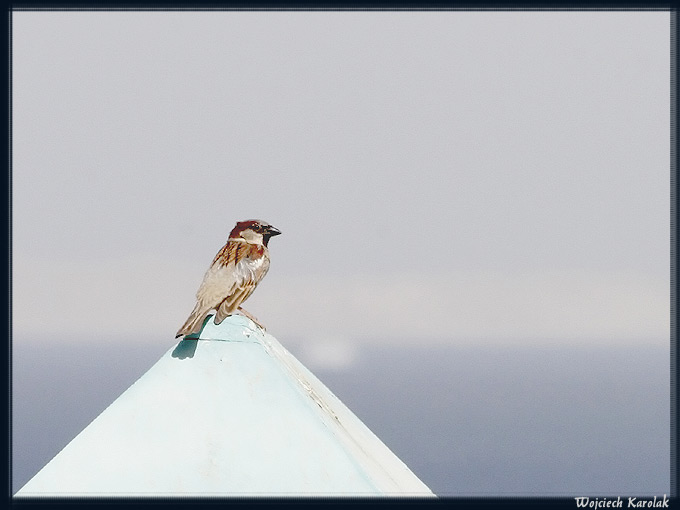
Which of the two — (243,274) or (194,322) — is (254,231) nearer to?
(243,274)

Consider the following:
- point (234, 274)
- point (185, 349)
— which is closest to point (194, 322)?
point (185, 349)

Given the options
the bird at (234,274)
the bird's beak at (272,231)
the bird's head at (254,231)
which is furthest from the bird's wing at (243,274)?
the bird's beak at (272,231)

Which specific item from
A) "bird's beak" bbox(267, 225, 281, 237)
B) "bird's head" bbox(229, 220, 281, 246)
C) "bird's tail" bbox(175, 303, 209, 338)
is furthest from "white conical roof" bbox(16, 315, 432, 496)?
"bird's beak" bbox(267, 225, 281, 237)

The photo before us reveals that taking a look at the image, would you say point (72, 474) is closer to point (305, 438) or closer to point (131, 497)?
point (131, 497)

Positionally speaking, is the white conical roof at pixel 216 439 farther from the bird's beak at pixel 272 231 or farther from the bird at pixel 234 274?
the bird's beak at pixel 272 231

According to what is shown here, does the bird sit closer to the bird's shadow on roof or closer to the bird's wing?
the bird's wing

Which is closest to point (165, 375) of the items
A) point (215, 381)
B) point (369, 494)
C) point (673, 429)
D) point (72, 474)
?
point (215, 381)

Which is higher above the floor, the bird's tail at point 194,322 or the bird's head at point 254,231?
the bird's head at point 254,231
